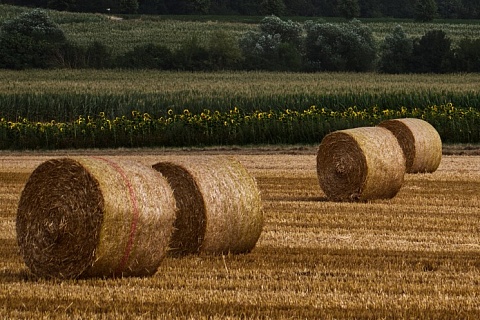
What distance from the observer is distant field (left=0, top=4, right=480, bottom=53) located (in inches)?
2785

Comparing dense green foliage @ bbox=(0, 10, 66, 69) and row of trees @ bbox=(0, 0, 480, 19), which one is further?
row of trees @ bbox=(0, 0, 480, 19)

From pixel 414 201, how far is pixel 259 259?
6233mm

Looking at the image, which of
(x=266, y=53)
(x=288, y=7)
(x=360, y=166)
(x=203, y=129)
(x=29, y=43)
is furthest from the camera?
(x=288, y=7)

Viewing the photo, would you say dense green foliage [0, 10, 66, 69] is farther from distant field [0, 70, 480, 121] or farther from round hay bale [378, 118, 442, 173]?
round hay bale [378, 118, 442, 173]

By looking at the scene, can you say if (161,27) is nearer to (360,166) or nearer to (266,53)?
(266,53)

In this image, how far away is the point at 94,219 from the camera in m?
9.85

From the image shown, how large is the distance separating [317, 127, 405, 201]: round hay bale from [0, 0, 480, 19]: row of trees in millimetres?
73304

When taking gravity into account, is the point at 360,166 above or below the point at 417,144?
above

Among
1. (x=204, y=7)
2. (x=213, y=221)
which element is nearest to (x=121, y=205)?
(x=213, y=221)

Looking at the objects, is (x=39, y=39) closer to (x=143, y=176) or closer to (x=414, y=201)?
(x=414, y=201)

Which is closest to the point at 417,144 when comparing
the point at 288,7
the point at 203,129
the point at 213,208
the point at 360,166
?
the point at 360,166

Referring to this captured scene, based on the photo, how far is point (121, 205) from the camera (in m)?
9.90

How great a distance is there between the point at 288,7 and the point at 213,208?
89.2 meters

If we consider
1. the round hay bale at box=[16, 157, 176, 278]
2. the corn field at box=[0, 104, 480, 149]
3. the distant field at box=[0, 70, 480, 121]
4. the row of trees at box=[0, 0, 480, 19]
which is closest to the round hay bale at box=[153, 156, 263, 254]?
the round hay bale at box=[16, 157, 176, 278]
